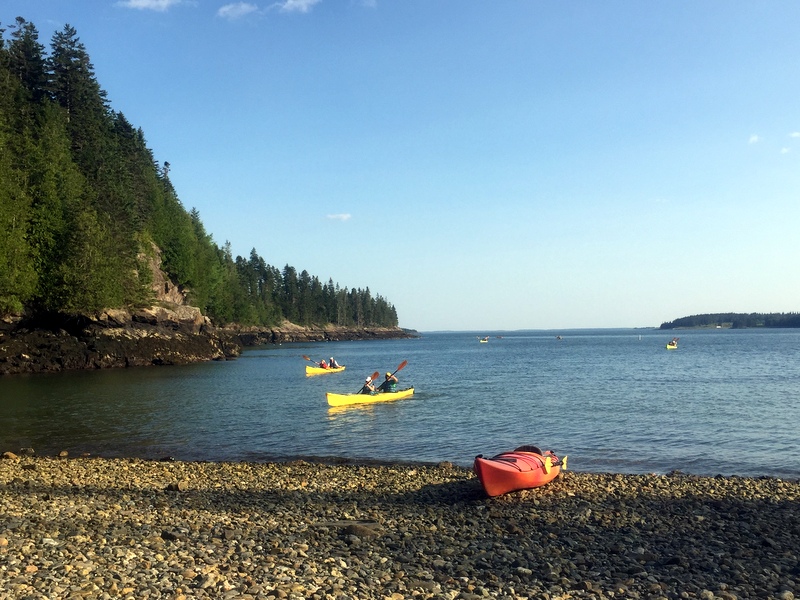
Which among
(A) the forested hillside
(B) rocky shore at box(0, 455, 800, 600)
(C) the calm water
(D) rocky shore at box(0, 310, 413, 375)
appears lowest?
(C) the calm water

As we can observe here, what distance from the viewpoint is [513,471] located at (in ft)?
42.7

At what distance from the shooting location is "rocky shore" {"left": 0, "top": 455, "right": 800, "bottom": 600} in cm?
753

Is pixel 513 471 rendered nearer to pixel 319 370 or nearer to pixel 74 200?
pixel 319 370

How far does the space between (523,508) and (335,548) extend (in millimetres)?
4587

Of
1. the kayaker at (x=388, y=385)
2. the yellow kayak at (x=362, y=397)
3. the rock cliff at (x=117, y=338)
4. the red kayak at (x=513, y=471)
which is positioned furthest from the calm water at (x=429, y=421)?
the red kayak at (x=513, y=471)

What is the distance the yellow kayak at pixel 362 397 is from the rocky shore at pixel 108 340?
26.3 m

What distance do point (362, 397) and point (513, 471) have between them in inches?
784

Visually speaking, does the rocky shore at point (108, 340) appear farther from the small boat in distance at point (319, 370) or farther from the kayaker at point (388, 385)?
the kayaker at point (388, 385)

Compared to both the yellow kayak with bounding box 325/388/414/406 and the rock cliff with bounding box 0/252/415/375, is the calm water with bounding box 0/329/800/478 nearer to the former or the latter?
the yellow kayak with bounding box 325/388/414/406

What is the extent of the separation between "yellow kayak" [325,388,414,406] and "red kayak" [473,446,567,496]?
17.7m

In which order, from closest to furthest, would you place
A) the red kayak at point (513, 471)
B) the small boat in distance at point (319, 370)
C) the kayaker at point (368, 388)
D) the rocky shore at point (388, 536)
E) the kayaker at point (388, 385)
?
1. the rocky shore at point (388, 536)
2. the red kayak at point (513, 471)
3. the kayaker at point (368, 388)
4. the kayaker at point (388, 385)
5. the small boat in distance at point (319, 370)

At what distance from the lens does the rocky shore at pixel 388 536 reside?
7.53 metres

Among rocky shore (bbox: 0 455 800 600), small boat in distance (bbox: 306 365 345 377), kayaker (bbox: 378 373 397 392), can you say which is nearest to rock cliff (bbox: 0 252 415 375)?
small boat in distance (bbox: 306 365 345 377)

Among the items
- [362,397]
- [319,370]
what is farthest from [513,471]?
[319,370]
